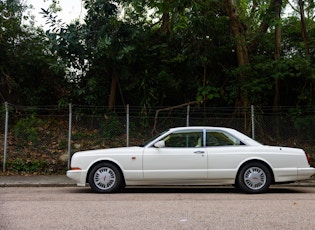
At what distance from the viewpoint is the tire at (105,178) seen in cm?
919

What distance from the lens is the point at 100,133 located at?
1380 centimetres

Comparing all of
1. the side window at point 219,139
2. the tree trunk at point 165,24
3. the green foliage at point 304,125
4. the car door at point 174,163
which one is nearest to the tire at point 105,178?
the car door at point 174,163

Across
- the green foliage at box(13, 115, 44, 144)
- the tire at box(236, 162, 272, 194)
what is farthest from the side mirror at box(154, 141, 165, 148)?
the green foliage at box(13, 115, 44, 144)

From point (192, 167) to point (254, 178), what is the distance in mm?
1390

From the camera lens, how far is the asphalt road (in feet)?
19.1

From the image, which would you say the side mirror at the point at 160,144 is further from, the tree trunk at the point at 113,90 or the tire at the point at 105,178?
the tree trunk at the point at 113,90

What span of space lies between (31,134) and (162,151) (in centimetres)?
645

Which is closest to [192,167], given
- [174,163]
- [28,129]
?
[174,163]

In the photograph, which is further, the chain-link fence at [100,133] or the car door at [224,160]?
the chain-link fence at [100,133]

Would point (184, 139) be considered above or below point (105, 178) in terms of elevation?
above

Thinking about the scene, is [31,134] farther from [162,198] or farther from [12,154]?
[162,198]

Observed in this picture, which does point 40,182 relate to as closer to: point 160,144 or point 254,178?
point 160,144

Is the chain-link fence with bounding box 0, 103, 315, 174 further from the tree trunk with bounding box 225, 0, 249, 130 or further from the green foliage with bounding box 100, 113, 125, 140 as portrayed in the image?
the tree trunk with bounding box 225, 0, 249, 130

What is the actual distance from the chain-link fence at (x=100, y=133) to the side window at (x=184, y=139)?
389cm
